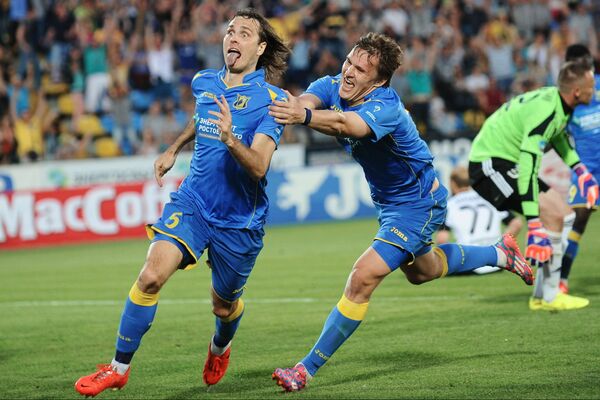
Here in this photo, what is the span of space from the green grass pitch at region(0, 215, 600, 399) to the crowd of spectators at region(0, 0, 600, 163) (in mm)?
7239

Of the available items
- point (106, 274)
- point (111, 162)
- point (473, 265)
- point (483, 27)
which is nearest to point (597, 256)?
point (473, 265)

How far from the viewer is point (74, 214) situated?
18641 mm

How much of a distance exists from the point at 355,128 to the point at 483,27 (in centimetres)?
2016

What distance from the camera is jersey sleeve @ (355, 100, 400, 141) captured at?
21.5 feet

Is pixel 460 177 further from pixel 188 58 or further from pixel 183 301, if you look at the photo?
pixel 188 58

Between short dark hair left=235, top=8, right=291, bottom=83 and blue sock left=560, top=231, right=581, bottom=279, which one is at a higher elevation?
short dark hair left=235, top=8, right=291, bottom=83

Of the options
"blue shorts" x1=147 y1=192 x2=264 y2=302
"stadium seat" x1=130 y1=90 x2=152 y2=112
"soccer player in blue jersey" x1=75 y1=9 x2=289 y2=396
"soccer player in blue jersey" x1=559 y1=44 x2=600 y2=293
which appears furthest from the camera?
"stadium seat" x1=130 y1=90 x2=152 y2=112

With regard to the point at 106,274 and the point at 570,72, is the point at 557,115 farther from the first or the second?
the point at 106,274

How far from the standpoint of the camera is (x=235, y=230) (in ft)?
22.5

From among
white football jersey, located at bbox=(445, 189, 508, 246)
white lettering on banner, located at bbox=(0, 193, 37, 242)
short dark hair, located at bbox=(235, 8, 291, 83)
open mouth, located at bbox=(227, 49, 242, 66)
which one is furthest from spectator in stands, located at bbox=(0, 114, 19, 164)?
open mouth, located at bbox=(227, 49, 242, 66)

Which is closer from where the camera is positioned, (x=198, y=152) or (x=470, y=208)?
(x=198, y=152)

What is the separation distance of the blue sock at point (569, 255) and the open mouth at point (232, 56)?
194 inches

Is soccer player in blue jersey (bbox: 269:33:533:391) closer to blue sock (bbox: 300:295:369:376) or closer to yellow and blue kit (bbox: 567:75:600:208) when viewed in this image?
blue sock (bbox: 300:295:369:376)

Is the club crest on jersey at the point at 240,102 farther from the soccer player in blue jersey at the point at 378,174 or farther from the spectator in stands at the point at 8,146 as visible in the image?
the spectator in stands at the point at 8,146
